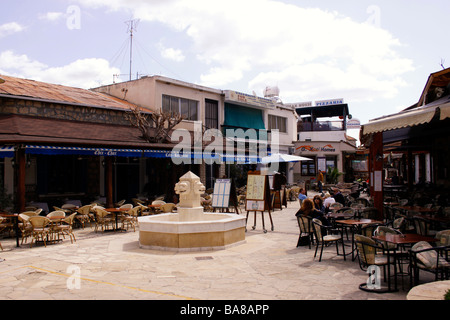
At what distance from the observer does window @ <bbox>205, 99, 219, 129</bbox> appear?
22.8 meters

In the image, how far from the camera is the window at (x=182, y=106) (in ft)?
66.8

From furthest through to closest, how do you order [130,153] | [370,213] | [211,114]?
1. [211,114]
2. [130,153]
3. [370,213]

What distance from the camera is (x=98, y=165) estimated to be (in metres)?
16.9

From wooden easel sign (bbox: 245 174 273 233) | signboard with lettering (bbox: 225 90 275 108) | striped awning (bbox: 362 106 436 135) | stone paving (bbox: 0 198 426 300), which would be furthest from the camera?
signboard with lettering (bbox: 225 90 275 108)

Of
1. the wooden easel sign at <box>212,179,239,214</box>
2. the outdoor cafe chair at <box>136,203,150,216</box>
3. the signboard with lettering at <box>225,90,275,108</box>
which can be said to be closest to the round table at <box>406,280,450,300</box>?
the wooden easel sign at <box>212,179,239,214</box>

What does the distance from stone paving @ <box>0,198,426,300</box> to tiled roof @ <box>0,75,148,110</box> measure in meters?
6.88

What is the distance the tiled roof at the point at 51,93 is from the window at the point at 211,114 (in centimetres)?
484

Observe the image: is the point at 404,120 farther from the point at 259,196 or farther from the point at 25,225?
the point at 25,225

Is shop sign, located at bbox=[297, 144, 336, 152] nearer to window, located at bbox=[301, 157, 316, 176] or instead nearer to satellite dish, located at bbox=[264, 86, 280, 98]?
window, located at bbox=[301, 157, 316, 176]

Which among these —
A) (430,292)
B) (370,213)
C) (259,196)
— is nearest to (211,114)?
(259,196)

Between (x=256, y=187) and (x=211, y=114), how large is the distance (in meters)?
11.7

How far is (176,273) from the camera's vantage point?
691cm

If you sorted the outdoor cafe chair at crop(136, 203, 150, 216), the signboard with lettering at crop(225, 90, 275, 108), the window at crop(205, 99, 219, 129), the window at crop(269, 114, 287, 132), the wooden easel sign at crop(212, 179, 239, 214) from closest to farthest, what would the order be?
the wooden easel sign at crop(212, 179, 239, 214) < the outdoor cafe chair at crop(136, 203, 150, 216) < the window at crop(205, 99, 219, 129) < the signboard with lettering at crop(225, 90, 275, 108) < the window at crop(269, 114, 287, 132)

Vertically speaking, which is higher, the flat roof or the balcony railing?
the flat roof
